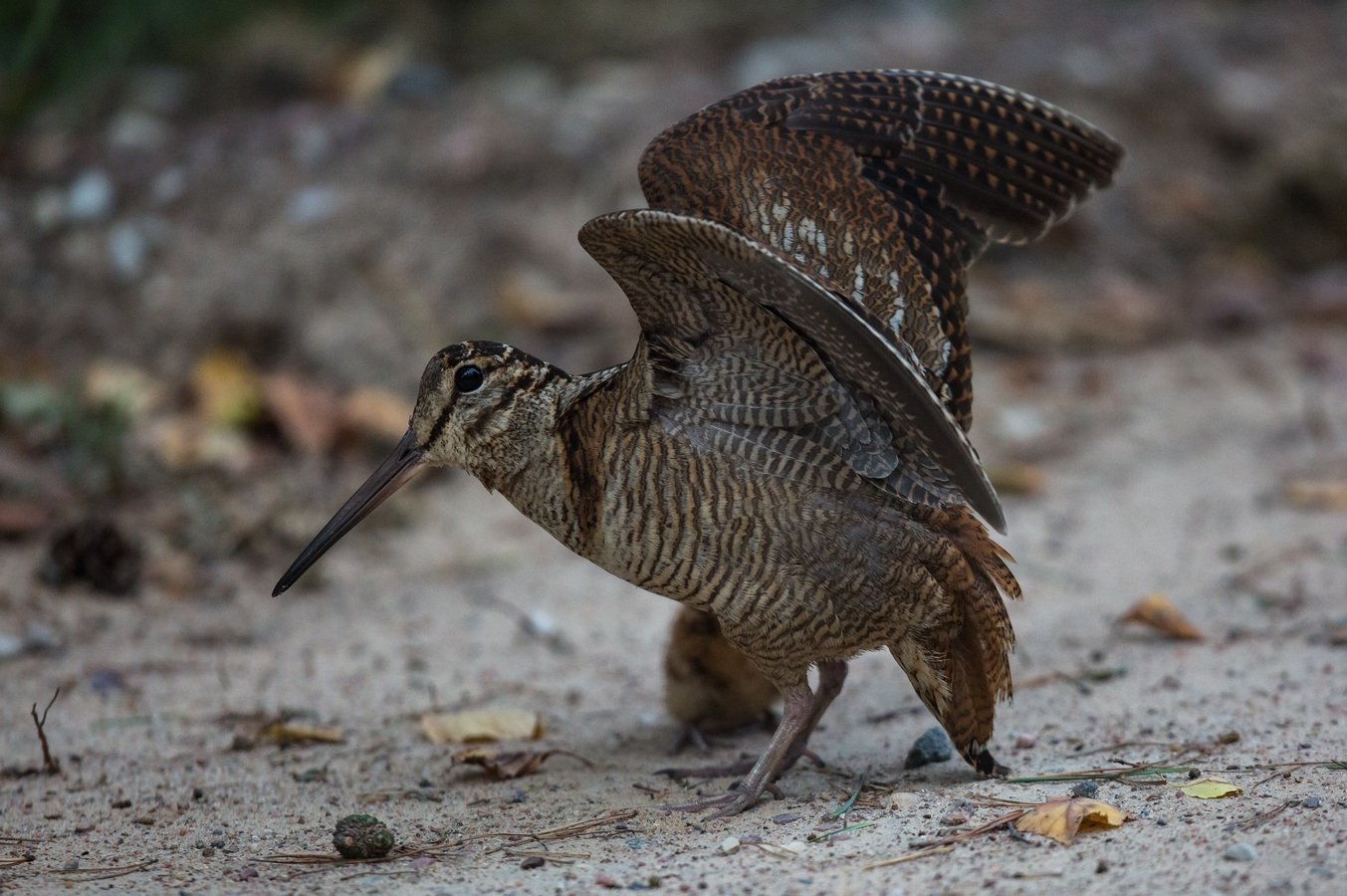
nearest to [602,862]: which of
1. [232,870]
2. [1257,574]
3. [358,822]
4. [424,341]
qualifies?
[358,822]

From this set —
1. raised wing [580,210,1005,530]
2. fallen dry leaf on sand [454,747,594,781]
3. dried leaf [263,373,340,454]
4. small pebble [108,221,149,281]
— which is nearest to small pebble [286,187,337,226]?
small pebble [108,221,149,281]

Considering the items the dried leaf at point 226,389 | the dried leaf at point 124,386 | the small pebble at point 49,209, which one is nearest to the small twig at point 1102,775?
the dried leaf at point 226,389

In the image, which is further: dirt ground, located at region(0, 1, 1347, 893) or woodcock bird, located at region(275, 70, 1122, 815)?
woodcock bird, located at region(275, 70, 1122, 815)

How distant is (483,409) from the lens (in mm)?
3803

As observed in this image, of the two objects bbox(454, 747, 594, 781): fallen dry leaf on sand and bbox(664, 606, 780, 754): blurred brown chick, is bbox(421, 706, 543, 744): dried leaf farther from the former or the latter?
bbox(664, 606, 780, 754): blurred brown chick

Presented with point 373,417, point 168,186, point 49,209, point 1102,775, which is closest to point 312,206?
point 168,186

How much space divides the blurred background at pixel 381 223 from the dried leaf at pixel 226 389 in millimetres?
15

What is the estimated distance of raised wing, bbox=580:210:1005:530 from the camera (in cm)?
321

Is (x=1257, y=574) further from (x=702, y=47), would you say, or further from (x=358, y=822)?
(x=702, y=47)

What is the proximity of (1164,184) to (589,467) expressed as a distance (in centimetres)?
549

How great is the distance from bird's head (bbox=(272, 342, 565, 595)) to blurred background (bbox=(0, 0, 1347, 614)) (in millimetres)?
2013

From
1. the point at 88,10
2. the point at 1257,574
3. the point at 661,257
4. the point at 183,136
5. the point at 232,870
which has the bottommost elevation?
the point at 232,870

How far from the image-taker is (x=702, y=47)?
838cm

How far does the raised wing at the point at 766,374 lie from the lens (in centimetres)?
321
